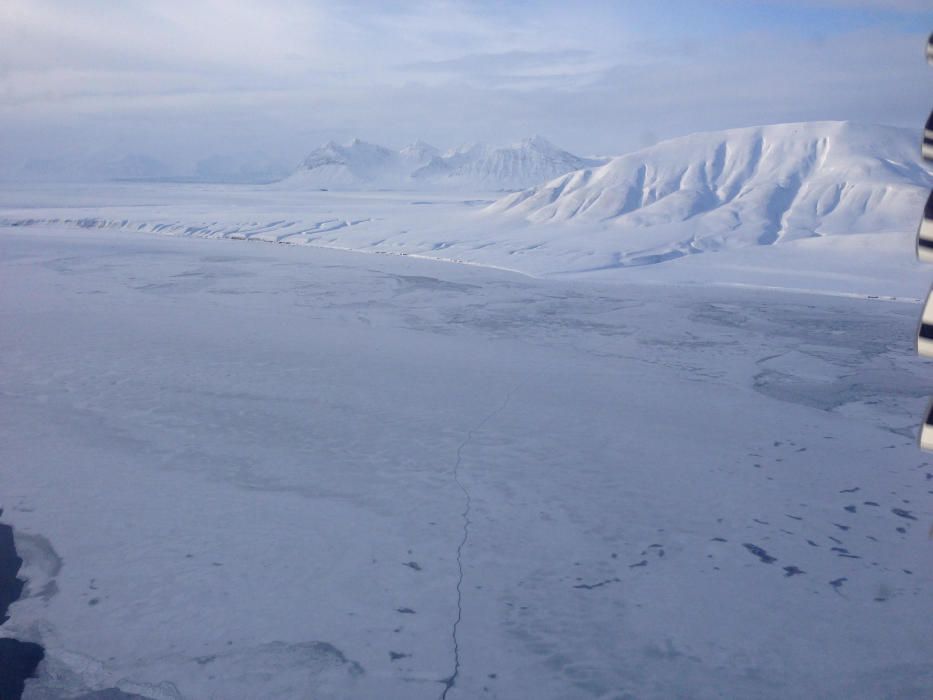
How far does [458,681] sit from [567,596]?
83 centimetres

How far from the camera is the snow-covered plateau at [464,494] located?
3.34m

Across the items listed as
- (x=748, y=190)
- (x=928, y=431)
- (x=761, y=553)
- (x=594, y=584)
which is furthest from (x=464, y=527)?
(x=748, y=190)

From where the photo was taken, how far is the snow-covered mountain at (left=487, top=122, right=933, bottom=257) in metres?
19.9

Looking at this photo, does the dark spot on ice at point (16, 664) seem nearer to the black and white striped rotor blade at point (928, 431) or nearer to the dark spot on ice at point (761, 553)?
the black and white striped rotor blade at point (928, 431)

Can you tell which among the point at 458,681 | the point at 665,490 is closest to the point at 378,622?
the point at 458,681

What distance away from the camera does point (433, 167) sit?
86.4 m

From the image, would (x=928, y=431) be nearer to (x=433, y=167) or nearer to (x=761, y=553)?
(x=761, y=553)

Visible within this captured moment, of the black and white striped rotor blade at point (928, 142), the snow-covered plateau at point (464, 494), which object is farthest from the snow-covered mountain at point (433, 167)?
the black and white striped rotor blade at point (928, 142)

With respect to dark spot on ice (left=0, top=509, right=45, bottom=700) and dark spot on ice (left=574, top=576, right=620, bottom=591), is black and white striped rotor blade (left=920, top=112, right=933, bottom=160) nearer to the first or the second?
dark spot on ice (left=574, top=576, right=620, bottom=591)

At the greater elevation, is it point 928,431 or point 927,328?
point 927,328

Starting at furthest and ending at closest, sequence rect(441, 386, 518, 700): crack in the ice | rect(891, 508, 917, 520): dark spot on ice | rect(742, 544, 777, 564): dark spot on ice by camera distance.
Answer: rect(891, 508, 917, 520): dark spot on ice → rect(742, 544, 777, 564): dark spot on ice → rect(441, 386, 518, 700): crack in the ice

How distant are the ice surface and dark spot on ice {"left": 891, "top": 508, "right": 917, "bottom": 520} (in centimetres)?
5

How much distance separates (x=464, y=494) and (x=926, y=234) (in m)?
3.74

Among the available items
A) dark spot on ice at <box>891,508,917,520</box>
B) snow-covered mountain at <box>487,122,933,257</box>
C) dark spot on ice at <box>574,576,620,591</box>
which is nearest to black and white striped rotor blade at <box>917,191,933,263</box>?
dark spot on ice at <box>574,576,620,591</box>
